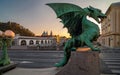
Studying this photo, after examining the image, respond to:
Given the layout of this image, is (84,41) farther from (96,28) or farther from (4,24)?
(4,24)

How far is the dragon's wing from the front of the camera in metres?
9.50

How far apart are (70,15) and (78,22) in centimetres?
47

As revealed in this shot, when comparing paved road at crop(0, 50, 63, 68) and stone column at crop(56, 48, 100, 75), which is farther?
paved road at crop(0, 50, 63, 68)

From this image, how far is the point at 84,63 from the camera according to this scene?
8500mm

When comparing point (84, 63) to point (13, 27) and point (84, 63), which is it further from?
point (13, 27)

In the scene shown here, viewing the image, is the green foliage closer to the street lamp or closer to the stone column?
the street lamp

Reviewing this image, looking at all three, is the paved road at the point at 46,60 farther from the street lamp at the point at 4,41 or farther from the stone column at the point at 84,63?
the street lamp at the point at 4,41

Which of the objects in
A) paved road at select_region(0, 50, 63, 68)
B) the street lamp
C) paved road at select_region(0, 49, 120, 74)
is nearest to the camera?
the street lamp

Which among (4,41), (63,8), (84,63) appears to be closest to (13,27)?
(4,41)

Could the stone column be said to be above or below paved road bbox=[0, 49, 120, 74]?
above

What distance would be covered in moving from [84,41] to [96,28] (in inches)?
31.5

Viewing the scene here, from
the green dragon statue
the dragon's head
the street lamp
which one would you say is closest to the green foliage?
the street lamp

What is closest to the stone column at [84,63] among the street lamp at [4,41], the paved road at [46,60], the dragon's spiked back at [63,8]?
the dragon's spiked back at [63,8]

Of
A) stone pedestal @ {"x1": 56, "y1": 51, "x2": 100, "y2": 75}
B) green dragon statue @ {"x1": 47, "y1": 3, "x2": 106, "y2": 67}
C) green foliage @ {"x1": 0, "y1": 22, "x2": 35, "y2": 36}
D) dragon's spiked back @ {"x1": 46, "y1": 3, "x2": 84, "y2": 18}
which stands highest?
green foliage @ {"x1": 0, "y1": 22, "x2": 35, "y2": 36}
